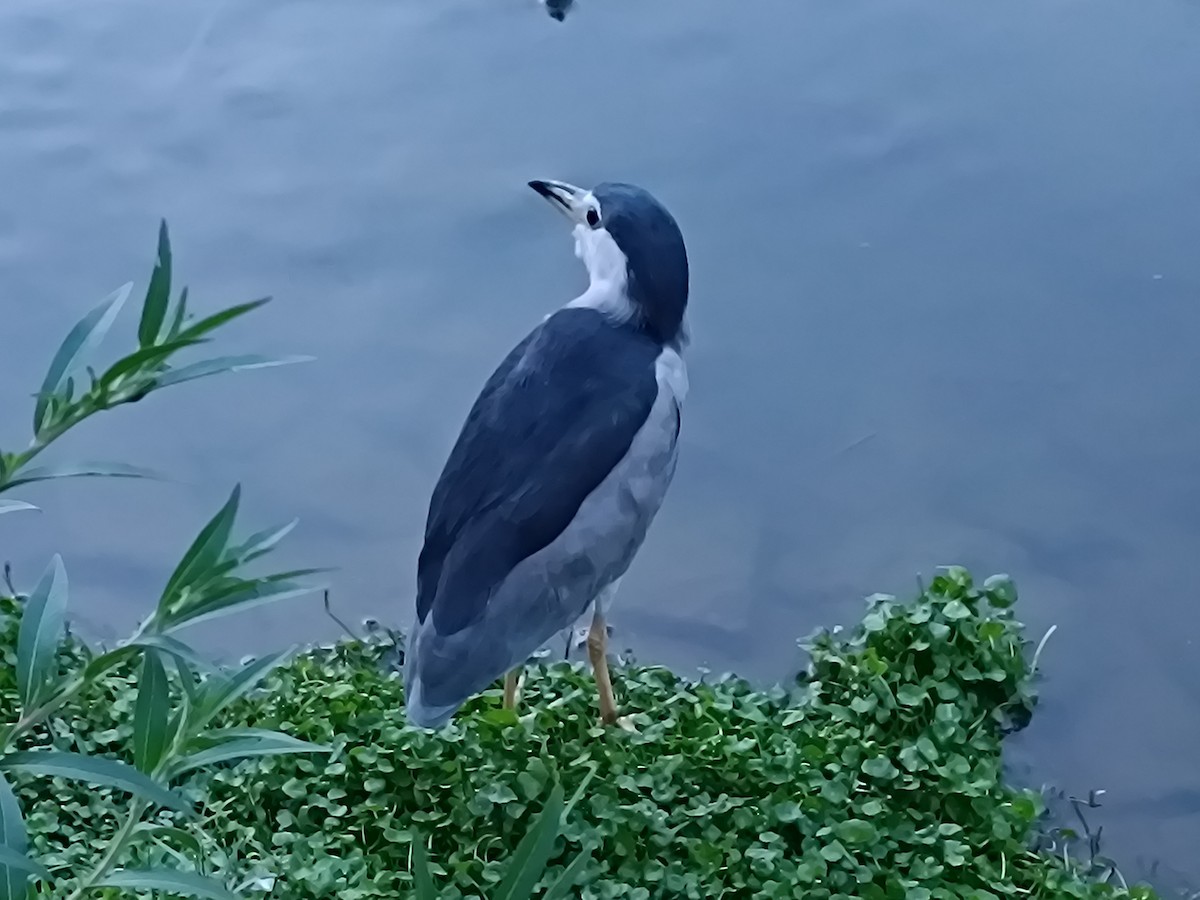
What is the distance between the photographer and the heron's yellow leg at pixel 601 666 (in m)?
1.76

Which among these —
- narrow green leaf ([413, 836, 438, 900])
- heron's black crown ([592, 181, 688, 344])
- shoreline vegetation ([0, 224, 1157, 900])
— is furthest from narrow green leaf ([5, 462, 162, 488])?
heron's black crown ([592, 181, 688, 344])

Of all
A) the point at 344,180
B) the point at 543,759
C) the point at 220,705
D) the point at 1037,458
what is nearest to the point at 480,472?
the point at 543,759

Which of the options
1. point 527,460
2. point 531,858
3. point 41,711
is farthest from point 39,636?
point 527,460

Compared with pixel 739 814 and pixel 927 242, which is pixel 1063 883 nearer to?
pixel 739 814

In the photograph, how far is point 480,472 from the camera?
63.2 inches

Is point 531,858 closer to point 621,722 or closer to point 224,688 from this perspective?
point 224,688

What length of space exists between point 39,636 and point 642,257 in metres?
0.95

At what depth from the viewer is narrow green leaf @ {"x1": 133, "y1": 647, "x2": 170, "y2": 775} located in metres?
0.96

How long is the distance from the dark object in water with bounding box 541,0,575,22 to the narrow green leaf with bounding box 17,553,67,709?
2.28 metres

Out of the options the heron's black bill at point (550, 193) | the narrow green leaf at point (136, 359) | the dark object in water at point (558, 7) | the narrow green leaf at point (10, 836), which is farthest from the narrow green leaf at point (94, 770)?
the dark object in water at point (558, 7)

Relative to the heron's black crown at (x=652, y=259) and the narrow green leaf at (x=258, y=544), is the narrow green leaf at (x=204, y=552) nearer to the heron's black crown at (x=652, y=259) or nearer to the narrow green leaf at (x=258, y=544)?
the narrow green leaf at (x=258, y=544)

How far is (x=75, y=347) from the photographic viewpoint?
2.97 feet

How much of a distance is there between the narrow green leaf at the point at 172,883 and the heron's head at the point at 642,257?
98 cm

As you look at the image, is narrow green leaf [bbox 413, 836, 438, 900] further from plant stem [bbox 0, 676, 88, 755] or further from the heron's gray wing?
the heron's gray wing
